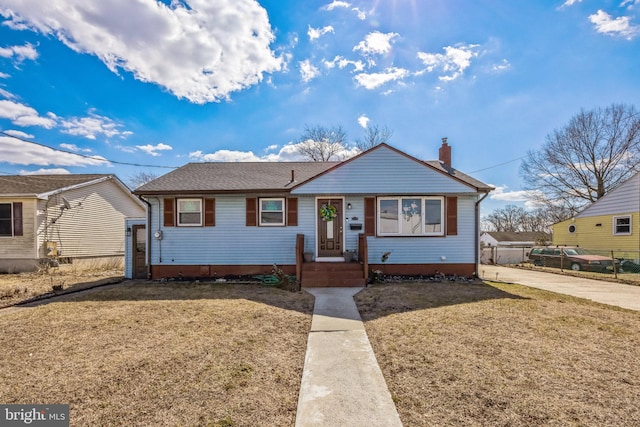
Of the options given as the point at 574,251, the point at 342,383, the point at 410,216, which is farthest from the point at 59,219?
the point at 574,251

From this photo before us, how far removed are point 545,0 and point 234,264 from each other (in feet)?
43.6

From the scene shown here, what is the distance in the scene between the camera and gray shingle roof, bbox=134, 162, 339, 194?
33.1ft

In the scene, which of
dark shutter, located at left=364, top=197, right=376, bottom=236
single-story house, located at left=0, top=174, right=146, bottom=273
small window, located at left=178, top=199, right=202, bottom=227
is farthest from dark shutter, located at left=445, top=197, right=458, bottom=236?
single-story house, located at left=0, top=174, right=146, bottom=273

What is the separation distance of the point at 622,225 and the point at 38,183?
30155 mm

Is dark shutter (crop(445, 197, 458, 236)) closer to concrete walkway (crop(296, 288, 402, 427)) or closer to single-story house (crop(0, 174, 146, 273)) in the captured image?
concrete walkway (crop(296, 288, 402, 427))

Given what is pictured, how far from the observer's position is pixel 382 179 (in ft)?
32.4

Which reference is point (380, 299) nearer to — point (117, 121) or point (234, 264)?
point (234, 264)

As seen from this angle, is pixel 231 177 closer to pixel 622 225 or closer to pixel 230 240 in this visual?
pixel 230 240

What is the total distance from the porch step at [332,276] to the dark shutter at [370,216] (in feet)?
5.33

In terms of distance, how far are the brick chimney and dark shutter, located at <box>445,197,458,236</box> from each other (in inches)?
123

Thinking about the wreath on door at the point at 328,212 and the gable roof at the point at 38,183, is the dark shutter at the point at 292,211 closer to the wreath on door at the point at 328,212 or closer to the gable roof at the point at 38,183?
the wreath on door at the point at 328,212

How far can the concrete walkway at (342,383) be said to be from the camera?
8.43 ft

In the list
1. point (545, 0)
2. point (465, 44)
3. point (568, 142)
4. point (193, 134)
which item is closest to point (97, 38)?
point (193, 134)

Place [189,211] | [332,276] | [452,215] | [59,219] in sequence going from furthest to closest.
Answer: [59,219], [189,211], [452,215], [332,276]
